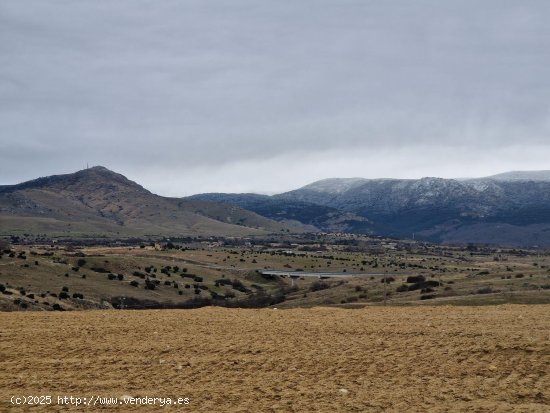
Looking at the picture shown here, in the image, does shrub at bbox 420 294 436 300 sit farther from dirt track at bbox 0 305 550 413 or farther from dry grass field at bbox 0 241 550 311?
dirt track at bbox 0 305 550 413

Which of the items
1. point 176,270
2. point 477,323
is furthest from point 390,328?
point 176,270

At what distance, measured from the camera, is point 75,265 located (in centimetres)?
9150

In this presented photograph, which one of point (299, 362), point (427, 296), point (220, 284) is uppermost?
point (299, 362)

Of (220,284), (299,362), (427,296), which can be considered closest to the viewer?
(299,362)

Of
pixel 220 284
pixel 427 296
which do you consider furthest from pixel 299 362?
pixel 220 284

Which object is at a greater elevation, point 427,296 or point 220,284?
point 427,296

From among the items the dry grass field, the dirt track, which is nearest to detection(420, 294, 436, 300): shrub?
the dry grass field

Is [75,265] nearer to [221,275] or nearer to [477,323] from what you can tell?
[221,275]

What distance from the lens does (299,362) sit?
50.5 feet

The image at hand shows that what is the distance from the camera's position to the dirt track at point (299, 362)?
40.7 ft

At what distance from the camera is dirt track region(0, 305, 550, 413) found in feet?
40.7

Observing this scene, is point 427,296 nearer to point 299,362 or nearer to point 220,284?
point 299,362

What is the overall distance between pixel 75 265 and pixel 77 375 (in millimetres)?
80380

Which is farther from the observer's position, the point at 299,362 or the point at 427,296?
the point at 427,296
